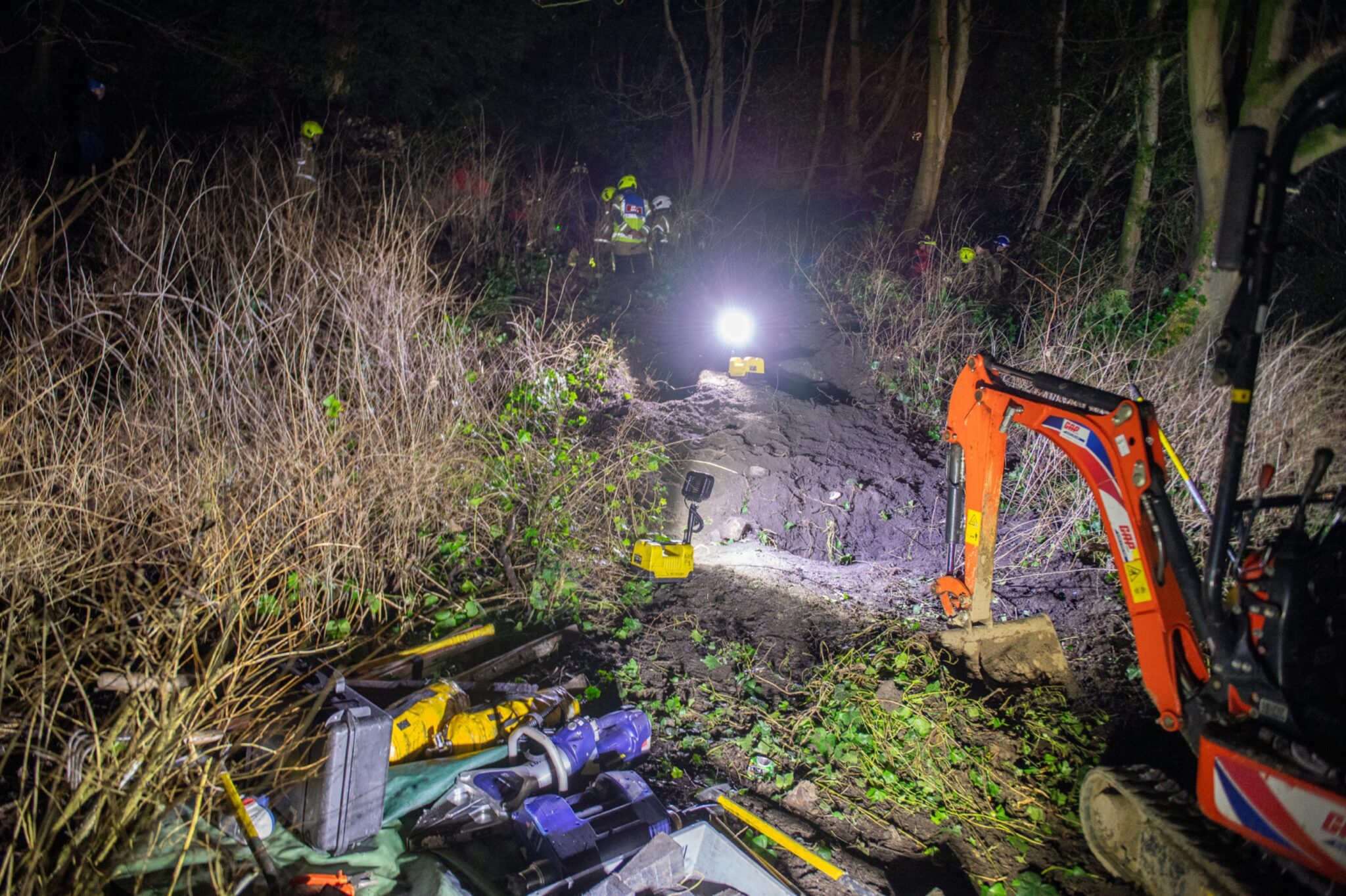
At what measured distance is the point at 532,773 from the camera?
328 cm

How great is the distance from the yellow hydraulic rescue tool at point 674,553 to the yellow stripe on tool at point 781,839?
6.93 ft

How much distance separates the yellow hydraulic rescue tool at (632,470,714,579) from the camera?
212 inches

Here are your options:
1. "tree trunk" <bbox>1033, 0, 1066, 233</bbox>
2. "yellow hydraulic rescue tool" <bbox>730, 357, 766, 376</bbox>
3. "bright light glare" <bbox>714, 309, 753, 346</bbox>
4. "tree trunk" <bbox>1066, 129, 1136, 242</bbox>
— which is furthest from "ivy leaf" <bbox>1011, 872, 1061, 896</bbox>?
"tree trunk" <bbox>1033, 0, 1066, 233</bbox>

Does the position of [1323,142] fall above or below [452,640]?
above

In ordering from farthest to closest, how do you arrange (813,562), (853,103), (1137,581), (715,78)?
(853,103) → (715,78) → (813,562) → (1137,581)

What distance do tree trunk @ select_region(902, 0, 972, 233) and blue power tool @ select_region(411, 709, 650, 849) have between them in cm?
1173

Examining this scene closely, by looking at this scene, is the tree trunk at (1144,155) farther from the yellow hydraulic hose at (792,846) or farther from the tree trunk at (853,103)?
the yellow hydraulic hose at (792,846)

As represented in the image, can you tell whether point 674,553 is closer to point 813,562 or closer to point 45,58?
point 813,562

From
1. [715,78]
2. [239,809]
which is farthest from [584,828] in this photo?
[715,78]

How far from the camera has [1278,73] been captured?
770 centimetres

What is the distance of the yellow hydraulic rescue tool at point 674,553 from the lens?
212 inches

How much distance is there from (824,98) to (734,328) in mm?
10748

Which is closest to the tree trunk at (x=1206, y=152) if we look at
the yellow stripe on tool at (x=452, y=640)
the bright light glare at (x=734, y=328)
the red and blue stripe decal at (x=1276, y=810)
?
the bright light glare at (x=734, y=328)

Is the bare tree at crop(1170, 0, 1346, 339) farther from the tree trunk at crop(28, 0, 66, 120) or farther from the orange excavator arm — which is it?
the tree trunk at crop(28, 0, 66, 120)
